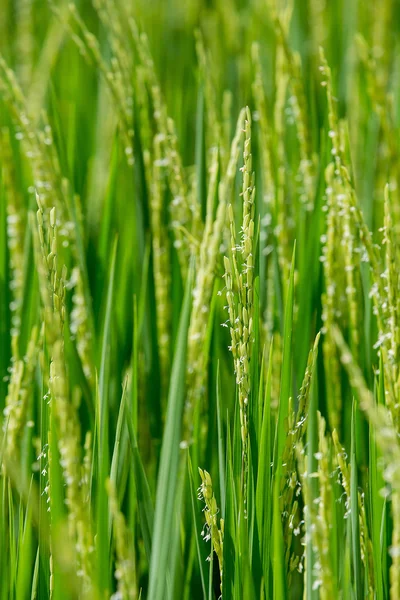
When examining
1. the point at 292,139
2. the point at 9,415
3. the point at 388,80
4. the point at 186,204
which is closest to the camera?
the point at 9,415

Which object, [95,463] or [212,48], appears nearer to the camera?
[95,463]

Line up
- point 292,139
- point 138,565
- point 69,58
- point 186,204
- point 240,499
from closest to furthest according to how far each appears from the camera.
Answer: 1. point 240,499
2. point 138,565
3. point 186,204
4. point 292,139
5. point 69,58

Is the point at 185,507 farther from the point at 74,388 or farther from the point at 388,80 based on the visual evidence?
the point at 388,80

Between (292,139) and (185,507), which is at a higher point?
(292,139)

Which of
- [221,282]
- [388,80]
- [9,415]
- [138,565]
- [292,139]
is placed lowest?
[138,565]

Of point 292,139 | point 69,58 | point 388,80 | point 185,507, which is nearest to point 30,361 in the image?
point 185,507

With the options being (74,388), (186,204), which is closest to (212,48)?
(186,204)

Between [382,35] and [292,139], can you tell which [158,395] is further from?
[382,35]
